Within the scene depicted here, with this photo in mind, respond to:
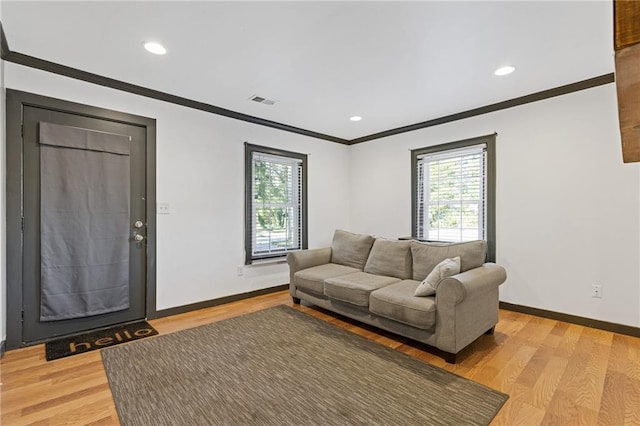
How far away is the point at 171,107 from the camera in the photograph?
3463 mm

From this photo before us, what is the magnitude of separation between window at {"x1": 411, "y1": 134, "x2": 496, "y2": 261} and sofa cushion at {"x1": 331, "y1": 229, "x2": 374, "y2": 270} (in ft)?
3.18

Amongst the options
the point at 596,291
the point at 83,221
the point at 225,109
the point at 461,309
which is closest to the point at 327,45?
the point at 225,109

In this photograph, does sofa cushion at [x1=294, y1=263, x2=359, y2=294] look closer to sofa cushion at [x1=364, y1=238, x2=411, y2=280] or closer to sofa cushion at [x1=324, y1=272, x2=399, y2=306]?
sofa cushion at [x1=324, y1=272, x2=399, y2=306]

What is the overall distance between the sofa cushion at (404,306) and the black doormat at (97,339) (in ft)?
7.12

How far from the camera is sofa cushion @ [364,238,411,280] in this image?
132 inches

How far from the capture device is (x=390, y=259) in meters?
3.48

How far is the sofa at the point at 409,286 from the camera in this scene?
2.35 metres

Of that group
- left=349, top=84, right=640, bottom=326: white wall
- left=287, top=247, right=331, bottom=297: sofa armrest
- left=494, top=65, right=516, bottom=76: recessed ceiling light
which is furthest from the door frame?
left=349, top=84, right=640, bottom=326: white wall

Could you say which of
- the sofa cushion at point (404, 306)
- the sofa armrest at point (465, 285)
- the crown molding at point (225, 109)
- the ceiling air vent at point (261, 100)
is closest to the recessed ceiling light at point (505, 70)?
the crown molding at point (225, 109)

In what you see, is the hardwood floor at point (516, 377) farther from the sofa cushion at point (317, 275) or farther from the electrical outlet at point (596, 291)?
the sofa cushion at point (317, 275)

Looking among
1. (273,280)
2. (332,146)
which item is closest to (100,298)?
(273,280)

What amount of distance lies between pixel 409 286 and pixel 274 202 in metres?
2.32

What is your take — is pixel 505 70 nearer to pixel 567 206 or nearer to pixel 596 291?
pixel 567 206

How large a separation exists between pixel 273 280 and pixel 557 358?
3.26 metres
